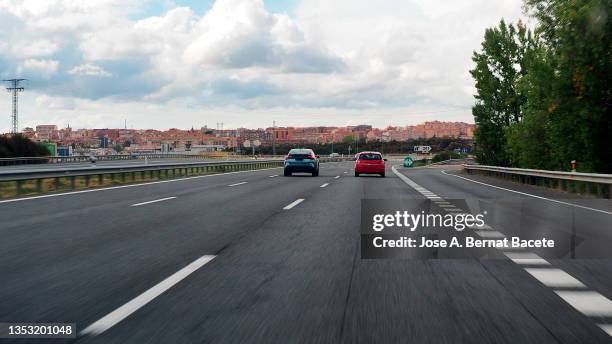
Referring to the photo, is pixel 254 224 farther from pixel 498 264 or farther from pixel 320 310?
pixel 320 310

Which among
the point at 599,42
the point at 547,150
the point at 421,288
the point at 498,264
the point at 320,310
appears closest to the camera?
the point at 320,310

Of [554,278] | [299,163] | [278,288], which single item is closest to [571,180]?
[299,163]

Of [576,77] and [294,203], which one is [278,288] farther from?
[576,77]

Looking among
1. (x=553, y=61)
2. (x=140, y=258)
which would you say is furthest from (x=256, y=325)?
(x=553, y=61)

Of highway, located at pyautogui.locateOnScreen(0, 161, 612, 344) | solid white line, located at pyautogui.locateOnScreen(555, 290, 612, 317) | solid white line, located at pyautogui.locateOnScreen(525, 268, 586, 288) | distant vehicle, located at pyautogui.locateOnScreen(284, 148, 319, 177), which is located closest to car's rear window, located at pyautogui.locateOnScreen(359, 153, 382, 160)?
distant vehicle, located at pyautogui.locateOnScreen(284, 148, 319, 177)

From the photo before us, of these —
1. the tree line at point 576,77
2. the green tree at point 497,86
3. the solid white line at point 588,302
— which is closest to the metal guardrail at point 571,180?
the tree line at point 576,77

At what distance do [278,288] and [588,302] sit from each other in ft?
8.70

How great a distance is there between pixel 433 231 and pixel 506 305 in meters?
3.99

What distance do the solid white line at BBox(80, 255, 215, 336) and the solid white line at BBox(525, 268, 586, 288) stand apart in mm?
3519

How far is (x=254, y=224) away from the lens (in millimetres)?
10000

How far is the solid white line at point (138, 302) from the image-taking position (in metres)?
4.11

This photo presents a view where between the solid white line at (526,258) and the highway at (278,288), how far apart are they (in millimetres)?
54

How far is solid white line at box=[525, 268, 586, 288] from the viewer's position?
5508mm

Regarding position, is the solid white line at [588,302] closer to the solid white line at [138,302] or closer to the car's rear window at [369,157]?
the solid white line at [138,302]
